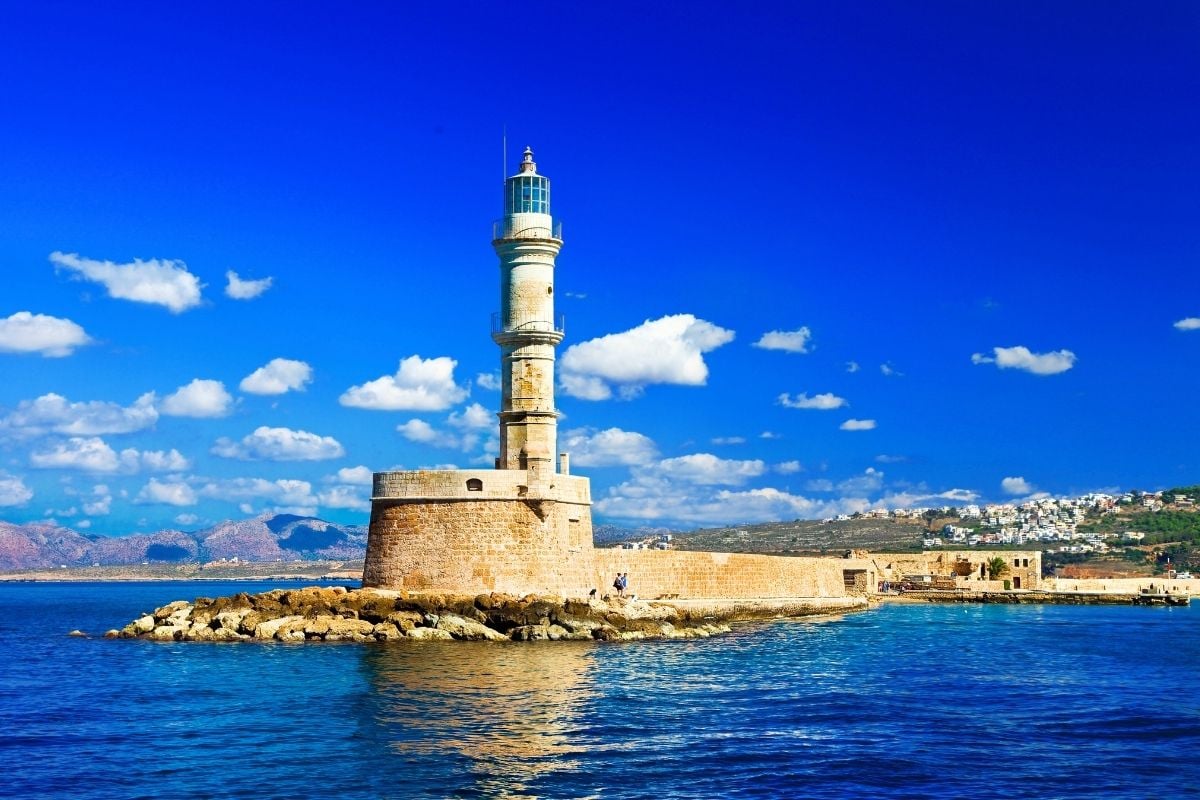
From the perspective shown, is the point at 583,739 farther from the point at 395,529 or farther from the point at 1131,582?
the point at 1131,582

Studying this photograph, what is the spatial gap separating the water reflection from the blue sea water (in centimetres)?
6

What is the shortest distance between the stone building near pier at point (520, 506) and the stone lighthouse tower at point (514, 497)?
2 cm

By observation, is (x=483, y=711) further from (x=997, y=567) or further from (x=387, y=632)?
(x=997, y=567)

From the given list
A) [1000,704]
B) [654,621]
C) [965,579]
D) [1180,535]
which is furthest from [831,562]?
[1180,535]

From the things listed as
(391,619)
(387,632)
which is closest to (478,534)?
(391,619)

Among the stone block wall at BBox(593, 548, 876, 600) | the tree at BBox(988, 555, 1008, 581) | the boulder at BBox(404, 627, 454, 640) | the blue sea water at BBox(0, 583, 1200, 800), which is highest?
the tree at BBox(988, 555, 1008, 581)

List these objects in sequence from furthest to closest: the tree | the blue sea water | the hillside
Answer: the hillside, the tree, the blue sea water

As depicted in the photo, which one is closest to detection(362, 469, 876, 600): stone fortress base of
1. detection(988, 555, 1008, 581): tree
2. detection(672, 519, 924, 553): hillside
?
detection(988, 555, 1008, 581): tree

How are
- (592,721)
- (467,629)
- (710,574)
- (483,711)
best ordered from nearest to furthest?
(592,721), (483,711), (467,629), (710,574)

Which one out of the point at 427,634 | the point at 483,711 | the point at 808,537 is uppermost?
the point at 808,537

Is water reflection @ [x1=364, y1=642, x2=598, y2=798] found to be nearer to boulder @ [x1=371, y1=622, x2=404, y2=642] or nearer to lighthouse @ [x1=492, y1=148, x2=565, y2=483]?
boulder @ [x1=371, y1=622, x2=404, y2=642]

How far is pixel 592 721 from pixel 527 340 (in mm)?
15503

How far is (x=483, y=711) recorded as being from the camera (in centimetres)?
1859

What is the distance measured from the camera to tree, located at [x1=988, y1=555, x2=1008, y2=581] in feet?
214
